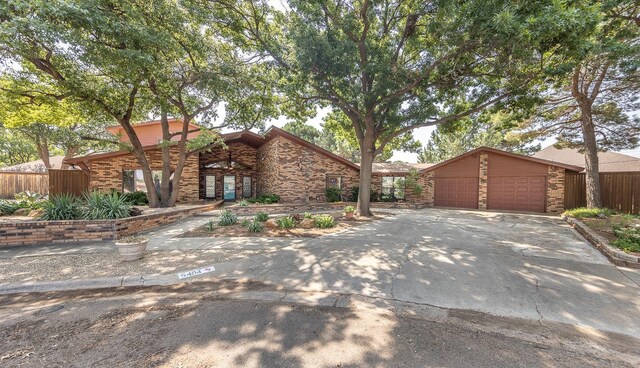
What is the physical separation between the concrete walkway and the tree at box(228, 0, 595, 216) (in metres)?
5.26

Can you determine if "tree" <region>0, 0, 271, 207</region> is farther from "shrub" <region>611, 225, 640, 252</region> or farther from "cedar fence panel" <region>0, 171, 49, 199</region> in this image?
"cedar fence panel" <region>0, 171, 49, 199</region>

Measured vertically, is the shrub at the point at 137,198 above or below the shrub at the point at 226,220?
above

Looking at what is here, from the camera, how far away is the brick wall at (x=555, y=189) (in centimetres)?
1352

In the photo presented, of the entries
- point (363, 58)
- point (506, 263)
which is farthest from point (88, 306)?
point (363, 58)

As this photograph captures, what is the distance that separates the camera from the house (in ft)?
45.3

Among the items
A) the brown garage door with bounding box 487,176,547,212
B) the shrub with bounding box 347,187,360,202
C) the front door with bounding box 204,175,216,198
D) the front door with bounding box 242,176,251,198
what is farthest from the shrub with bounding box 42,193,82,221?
the brown garage door with bounding box 487,176,547,212

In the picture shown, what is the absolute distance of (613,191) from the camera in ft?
39.5

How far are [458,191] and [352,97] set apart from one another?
1107 cm

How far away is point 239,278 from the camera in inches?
176

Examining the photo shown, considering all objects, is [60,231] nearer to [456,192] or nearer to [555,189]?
[456,192]

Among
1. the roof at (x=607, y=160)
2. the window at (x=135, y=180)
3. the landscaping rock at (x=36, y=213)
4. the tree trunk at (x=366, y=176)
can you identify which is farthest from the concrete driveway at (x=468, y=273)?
the roof at (x=607, y=160)

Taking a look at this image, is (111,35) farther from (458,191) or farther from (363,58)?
(458,191)

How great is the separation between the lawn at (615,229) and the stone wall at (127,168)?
1743 centimetres

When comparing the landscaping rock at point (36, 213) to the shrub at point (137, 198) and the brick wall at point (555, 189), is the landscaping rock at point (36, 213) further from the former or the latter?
the brick wall at point (555, 189)
